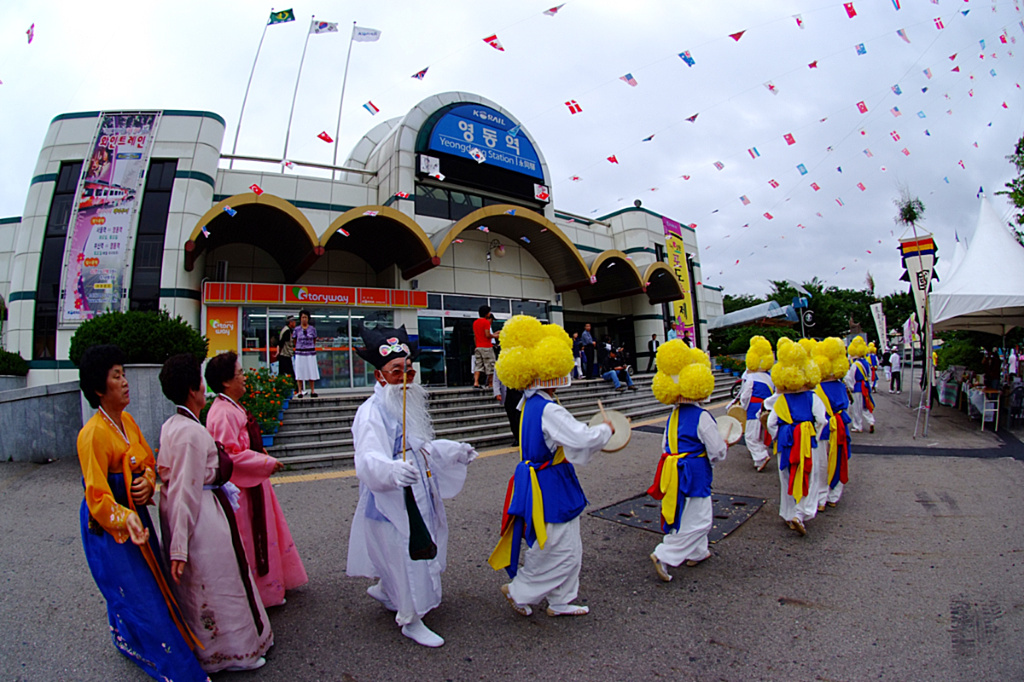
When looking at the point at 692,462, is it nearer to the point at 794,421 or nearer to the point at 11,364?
the point at 794,421

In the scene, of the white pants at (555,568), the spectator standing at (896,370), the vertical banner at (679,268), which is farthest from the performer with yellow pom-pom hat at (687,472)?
the spectator standing at (896,370)

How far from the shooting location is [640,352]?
66.5 feet

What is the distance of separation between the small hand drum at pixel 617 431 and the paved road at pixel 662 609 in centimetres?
106

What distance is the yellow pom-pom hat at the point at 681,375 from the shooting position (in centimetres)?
388

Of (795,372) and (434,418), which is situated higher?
(795,372)

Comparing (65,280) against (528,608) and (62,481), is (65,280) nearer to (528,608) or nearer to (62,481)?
(62,481)

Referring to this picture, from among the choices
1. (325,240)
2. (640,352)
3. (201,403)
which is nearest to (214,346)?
(325,240)

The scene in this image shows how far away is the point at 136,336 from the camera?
7117 millimetres

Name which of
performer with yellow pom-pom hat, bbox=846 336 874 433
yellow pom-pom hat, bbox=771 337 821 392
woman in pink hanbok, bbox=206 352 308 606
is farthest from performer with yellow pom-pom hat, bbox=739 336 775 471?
woman in pink hanbok, bbox=206 352 308 606

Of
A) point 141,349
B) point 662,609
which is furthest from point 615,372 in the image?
point 662,609

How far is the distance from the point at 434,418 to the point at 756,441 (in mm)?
5611

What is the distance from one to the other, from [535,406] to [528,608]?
1242mm

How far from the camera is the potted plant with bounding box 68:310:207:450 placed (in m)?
7.04

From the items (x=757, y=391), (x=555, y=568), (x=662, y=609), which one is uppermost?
(x=757, y=391)
